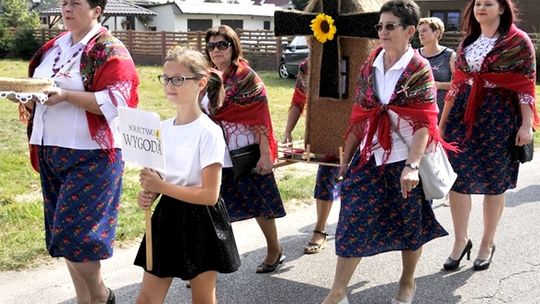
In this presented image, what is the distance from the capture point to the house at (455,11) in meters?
24.8

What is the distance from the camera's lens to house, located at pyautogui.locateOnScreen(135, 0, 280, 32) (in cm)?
3884

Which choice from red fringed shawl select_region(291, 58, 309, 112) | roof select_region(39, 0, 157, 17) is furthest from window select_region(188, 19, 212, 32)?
red fringed shawl select_region(291, 58, 309, 112)

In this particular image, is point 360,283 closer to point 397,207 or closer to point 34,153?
point 397,207

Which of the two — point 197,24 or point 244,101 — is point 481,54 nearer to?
point 244,101

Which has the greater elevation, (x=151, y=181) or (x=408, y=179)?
(x=151, y=181)

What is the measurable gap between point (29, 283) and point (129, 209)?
69.6 inches

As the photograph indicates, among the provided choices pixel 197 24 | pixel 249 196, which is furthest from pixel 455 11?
pixel 249 196

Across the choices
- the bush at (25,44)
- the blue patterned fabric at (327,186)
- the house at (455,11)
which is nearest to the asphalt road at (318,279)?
the blue patterned fabric at (327,186)

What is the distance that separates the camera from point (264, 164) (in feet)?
14.7

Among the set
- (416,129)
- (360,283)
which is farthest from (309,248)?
(416,129)

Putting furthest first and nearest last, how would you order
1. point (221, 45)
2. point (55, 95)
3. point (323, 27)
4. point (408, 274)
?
point (323, 27), point (221, 45), point (408, 274), point (55, 95)

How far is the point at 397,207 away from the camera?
3.99 meters

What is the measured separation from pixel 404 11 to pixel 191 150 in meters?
1.51

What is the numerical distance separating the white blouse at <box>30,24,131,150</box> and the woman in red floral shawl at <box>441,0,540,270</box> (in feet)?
8.13
